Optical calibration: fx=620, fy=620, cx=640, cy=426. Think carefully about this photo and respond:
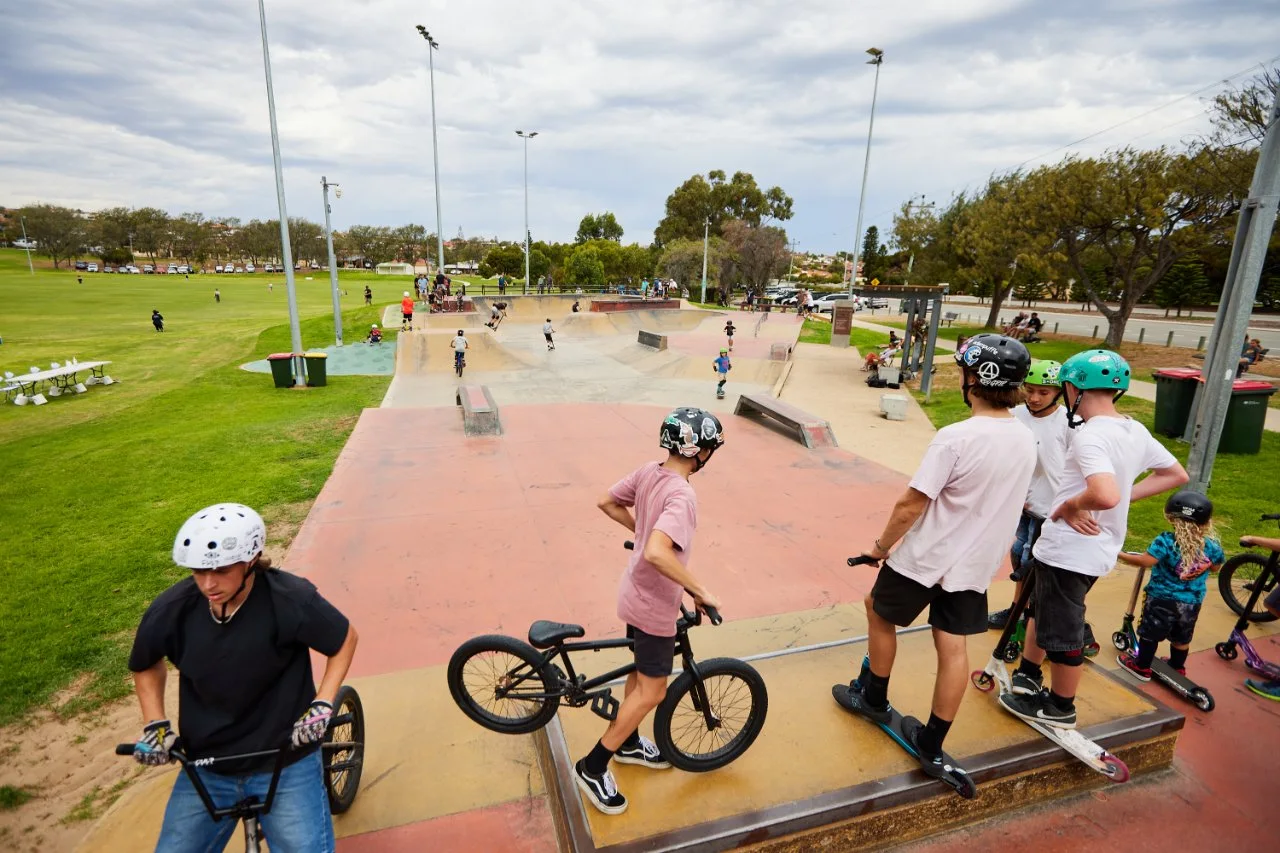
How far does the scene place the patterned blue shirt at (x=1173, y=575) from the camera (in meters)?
3.74

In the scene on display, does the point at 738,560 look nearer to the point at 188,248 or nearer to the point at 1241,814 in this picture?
the point at 1241,814

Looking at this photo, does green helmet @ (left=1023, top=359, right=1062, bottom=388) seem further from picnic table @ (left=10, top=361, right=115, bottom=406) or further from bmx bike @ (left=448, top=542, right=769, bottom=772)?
picnic table @ (left=10, top=361, right=115, bottom=406)

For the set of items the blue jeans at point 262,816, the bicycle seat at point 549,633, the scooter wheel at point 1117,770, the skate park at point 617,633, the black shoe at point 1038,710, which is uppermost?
the bicycle seat at point 549,633

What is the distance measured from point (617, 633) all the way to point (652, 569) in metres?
2.55

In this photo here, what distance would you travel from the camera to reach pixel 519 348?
938 inches

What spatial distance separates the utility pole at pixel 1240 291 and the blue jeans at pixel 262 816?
Answer: 7.82 meters

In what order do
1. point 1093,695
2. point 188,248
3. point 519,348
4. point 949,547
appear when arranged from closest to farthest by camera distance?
point 949,547, point 1093,695, point 519,348, point 188,248

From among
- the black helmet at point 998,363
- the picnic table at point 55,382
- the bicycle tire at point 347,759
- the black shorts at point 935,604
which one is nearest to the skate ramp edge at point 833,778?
the black shorts at point 935,604

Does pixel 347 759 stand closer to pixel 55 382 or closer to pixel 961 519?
pixel 961 519

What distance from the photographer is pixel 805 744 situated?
331 centimetres

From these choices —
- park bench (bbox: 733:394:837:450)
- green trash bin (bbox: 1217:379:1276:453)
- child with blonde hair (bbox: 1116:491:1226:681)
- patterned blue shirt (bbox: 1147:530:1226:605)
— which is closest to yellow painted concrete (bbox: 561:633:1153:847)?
child with blonde hair (bbox: 1116:491:1226:681)

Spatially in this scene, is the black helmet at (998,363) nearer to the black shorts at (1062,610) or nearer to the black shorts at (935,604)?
the black shorts at (935,604)

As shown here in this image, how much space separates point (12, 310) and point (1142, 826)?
5387cm

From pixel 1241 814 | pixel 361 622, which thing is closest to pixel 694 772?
pixel 1241 814
